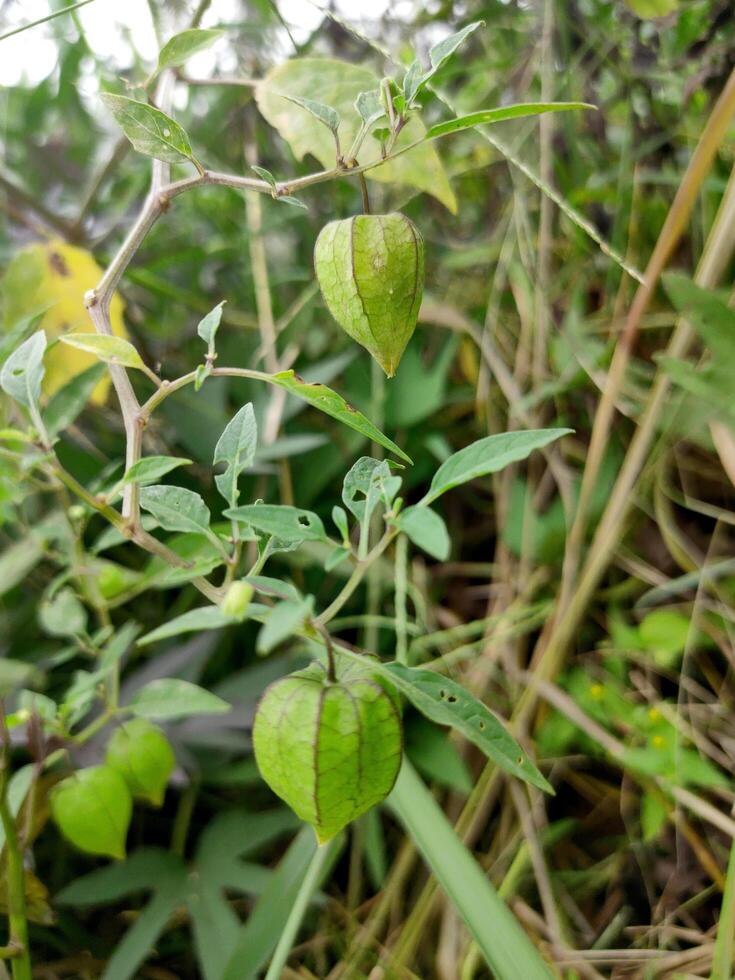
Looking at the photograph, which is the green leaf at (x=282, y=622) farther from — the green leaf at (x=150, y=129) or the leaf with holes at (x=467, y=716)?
the green leaf at (x=150, y=129)

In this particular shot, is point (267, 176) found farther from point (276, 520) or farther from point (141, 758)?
point (141, 758)

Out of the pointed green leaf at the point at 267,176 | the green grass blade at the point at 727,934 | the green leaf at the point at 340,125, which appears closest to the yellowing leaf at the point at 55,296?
the green leaf at the point at 340,125

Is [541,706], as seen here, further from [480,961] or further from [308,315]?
[308,315]

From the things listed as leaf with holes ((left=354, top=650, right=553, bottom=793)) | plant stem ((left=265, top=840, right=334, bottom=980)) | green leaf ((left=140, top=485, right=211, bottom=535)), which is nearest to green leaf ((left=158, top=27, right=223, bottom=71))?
green leaf ((left=140, top=485, right=211, bottom=535))

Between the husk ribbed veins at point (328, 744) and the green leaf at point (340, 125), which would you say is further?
the green leaf at point (340, 125)

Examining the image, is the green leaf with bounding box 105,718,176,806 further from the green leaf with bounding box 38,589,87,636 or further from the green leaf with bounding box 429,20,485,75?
the green leaf with bounding box 429,20,485,75

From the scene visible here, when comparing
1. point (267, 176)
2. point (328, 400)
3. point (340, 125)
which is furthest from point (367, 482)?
point (340, 125)
